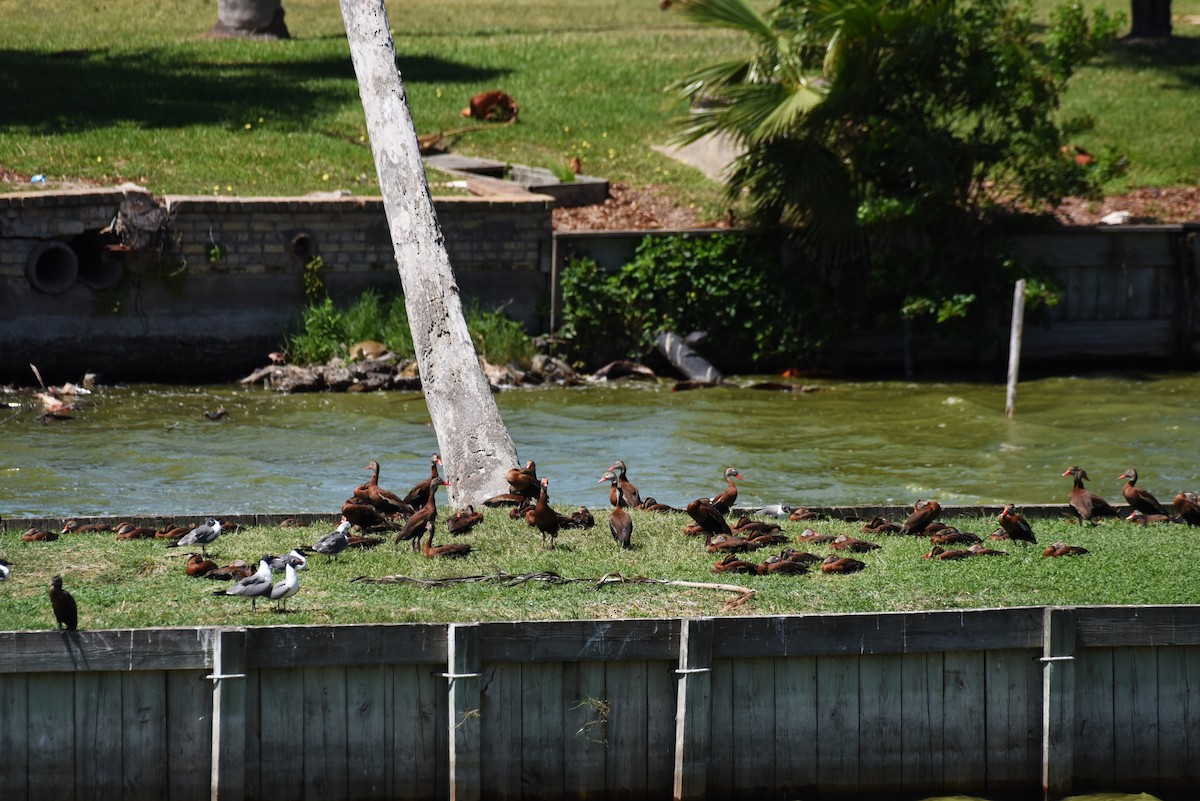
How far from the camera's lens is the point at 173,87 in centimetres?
3175

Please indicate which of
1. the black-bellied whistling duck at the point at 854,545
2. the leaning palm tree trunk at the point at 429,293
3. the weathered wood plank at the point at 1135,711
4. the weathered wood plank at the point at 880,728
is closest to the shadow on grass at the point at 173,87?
the leaning palm tree trunk at the point at 429,293

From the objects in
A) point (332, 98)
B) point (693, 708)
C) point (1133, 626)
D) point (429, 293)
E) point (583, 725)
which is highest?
point (332, 98)

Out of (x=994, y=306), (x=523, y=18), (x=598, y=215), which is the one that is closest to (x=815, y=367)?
(x=994, y=306)

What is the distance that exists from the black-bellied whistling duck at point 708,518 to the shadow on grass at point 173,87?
19.0 meters

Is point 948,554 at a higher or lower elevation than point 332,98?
lower

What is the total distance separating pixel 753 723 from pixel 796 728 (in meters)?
0.27

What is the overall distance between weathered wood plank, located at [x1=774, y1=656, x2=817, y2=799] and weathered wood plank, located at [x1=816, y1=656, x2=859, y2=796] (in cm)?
4

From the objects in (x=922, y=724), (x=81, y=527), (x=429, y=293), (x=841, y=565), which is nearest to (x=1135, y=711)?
(x=922, y=724)

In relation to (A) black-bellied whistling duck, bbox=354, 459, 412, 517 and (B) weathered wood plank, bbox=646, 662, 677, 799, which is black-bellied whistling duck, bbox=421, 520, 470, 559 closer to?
(A) black-bellied whistling duck, bbox=354, 459, 412, 517

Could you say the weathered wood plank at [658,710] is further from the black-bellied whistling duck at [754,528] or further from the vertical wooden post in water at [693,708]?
the black-bellied whistling duck at [754,528]

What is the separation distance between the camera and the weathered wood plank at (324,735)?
9.44 metres

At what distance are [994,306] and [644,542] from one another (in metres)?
13.4

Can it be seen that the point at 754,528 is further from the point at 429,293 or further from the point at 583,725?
the point at 429,293

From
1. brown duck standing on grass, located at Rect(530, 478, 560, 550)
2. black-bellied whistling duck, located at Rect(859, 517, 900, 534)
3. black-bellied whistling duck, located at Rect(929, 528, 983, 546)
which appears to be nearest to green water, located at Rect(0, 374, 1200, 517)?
black-bellied whistling duck, located at Rect(859, 517, 900, 534)
